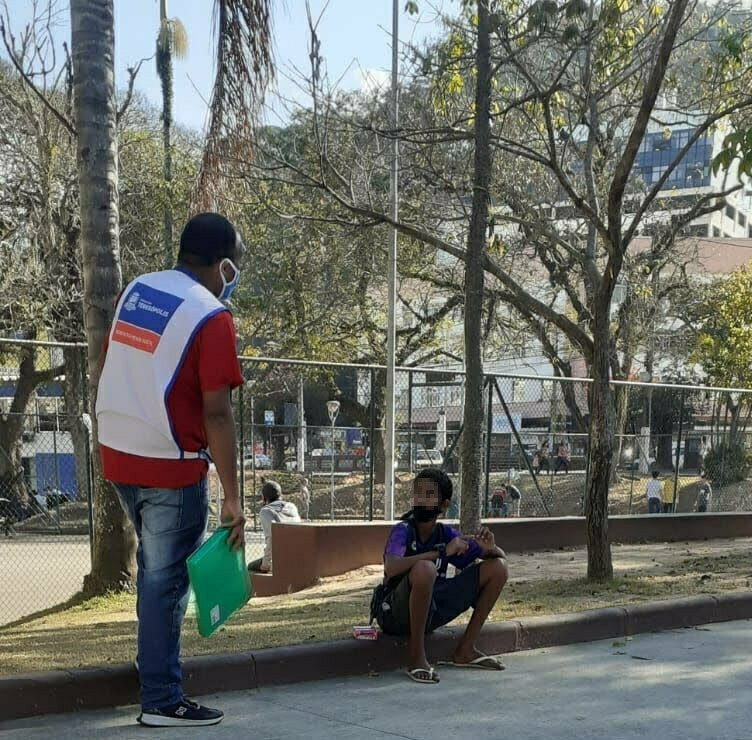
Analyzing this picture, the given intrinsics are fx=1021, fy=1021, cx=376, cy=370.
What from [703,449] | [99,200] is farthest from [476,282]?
[703,449]

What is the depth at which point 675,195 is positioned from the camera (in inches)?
1007

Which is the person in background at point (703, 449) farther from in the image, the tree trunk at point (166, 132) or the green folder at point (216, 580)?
the green folder at point (216, 580)

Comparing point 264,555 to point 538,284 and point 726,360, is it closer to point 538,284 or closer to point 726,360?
A: point 538,284

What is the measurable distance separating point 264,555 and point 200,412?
748 cm

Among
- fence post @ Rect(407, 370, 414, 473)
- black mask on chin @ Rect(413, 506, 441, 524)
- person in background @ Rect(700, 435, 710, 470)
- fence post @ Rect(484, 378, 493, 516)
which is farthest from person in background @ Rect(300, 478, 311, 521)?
black mask on chin @ Rect(413, 506, 441, 524)

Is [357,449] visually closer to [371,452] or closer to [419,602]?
[371,452]

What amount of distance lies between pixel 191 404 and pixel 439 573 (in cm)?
227

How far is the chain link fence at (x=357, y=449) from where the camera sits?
1023 cm

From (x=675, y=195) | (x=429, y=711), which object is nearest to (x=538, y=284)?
(x=675, y=195)

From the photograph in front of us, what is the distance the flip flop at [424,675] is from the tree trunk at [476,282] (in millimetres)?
3740

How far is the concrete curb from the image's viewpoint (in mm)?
4504

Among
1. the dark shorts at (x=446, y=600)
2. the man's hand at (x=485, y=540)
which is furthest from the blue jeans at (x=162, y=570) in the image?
the man's hand at (x=485, y=540)

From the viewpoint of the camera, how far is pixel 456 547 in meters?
5.61

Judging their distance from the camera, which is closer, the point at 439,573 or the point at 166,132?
the point at 439,573
